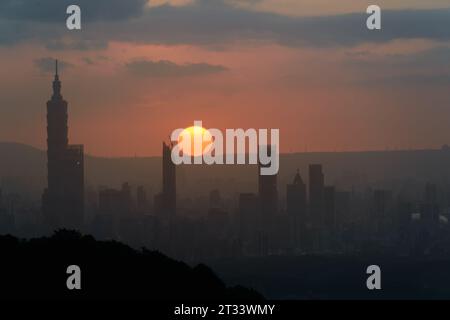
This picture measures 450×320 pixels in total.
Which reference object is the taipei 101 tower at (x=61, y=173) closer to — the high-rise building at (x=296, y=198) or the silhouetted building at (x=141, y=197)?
the silhouetted building at (x=141, y=197)

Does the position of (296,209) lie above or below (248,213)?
above

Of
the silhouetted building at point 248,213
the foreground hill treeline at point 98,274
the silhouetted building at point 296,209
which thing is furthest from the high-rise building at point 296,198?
the foreground hill treeline at point 98,274

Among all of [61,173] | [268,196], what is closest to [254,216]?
[268,196]

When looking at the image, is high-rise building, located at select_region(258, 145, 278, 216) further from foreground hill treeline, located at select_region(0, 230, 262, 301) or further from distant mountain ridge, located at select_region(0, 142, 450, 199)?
foreground hill treeline, located at select_region(0, 230, 262, 301)

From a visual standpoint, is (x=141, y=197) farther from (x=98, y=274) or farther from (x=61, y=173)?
(x=98, y=274)

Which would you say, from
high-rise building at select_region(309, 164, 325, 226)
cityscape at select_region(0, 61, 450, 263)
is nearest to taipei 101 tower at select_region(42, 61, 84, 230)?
cityscape at select_region(0, 61, 450, 263)
